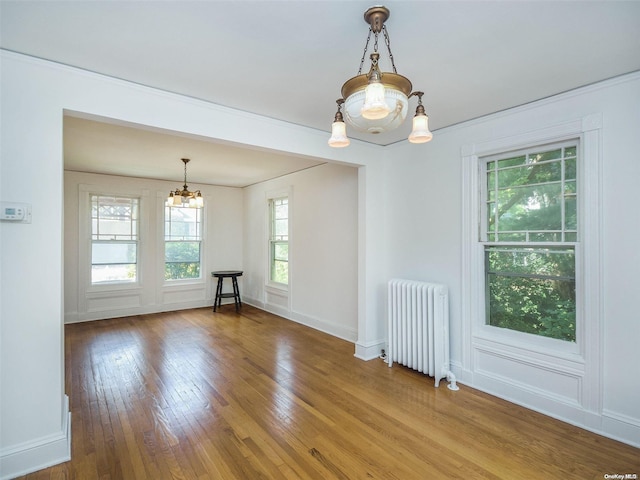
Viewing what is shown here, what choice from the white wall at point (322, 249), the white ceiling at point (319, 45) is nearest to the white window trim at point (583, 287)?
the white ceiling at point (319, 45)

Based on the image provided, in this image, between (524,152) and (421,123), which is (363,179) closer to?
(524,152)

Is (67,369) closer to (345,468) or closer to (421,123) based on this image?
(345,468)

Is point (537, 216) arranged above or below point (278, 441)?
above

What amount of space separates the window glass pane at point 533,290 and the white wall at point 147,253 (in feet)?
17.7

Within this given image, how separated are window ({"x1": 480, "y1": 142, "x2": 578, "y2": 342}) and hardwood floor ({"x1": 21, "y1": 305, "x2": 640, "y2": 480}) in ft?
2.64

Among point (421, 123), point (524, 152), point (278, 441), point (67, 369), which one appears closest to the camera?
point (421, 123)

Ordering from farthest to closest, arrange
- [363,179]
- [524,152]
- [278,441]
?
[363,179] < [524,152] < [278,441]

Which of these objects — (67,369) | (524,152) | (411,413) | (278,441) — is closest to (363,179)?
(524,152)

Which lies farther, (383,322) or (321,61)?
(383,322)

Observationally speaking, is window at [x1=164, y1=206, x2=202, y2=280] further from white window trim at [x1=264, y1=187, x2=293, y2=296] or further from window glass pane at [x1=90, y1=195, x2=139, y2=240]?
white window trim at [x1=264, y1=187, x2=293, y2=296]

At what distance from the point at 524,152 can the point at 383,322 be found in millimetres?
2347

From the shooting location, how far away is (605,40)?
6.09 ft

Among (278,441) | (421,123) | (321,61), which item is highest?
(321,61)

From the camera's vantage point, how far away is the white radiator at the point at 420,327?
124 inches
